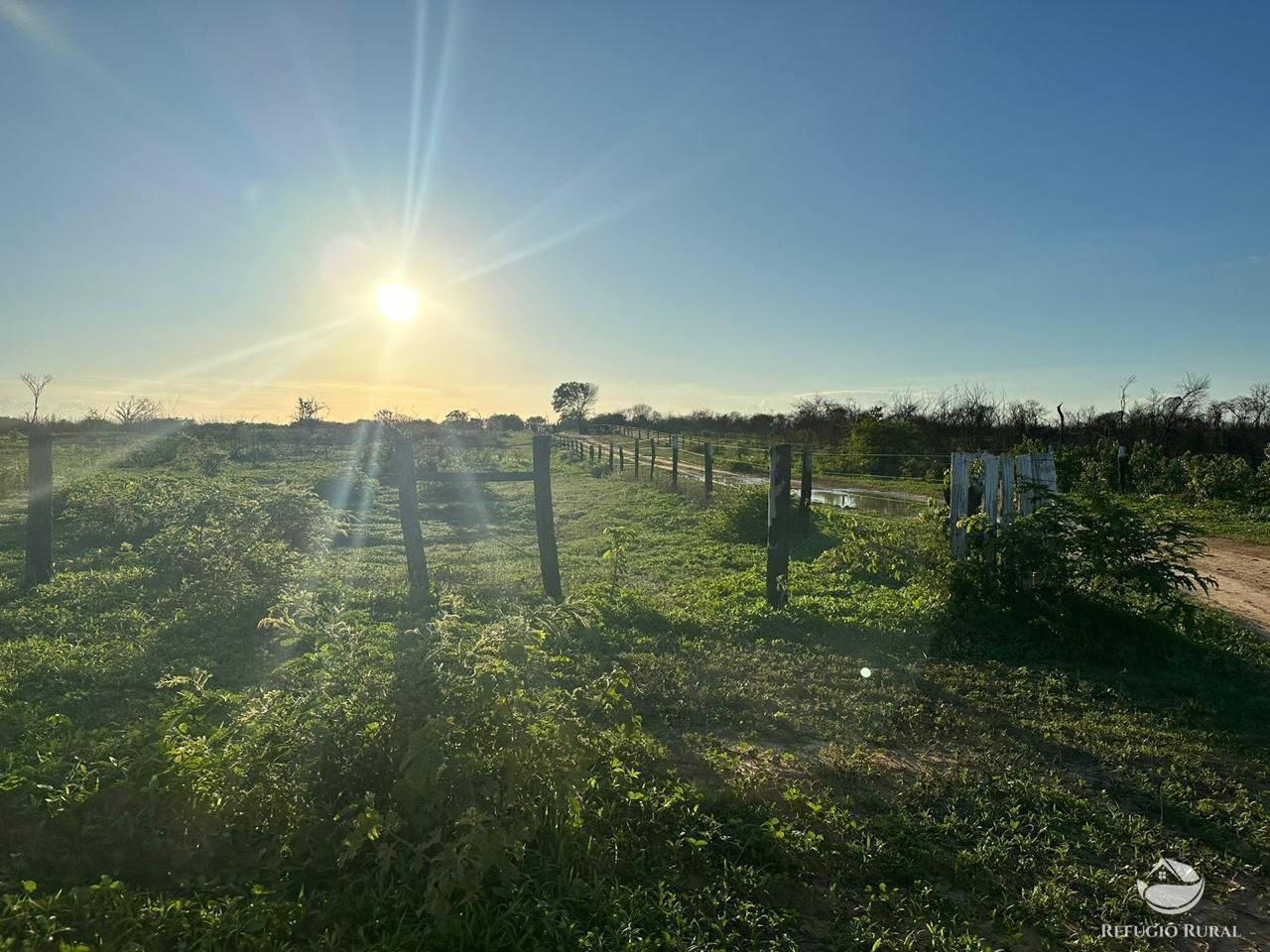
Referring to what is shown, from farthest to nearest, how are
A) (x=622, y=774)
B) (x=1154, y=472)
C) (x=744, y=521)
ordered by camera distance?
(x=1154, y=472) < (x=744, y=521) < (x=622, y=774)

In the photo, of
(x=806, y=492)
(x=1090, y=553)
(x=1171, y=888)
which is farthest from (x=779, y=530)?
(x=806, y=492)

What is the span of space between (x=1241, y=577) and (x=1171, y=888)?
8.39 m

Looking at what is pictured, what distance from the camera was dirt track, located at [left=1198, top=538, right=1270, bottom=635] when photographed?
24.5ft

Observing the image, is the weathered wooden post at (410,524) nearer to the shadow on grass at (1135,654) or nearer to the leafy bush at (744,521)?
the shadow on grass at (1135,654)

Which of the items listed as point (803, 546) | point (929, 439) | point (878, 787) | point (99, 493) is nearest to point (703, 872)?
point (878, 787)

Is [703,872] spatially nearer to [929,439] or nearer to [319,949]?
[319,949]

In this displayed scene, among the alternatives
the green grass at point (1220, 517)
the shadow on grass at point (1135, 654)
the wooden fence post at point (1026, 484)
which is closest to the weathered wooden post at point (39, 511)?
the shadow on grass at point (1135, 654)

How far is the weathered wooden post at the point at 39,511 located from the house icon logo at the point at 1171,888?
394 inches

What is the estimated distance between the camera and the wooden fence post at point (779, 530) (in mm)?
7207

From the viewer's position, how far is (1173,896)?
294 cm

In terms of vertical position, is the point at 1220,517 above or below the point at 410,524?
below

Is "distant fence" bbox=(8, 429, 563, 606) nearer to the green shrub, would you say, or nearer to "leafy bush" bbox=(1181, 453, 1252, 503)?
the green shrub

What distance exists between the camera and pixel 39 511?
25.0 feet

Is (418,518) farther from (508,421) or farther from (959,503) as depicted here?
(508,421)
